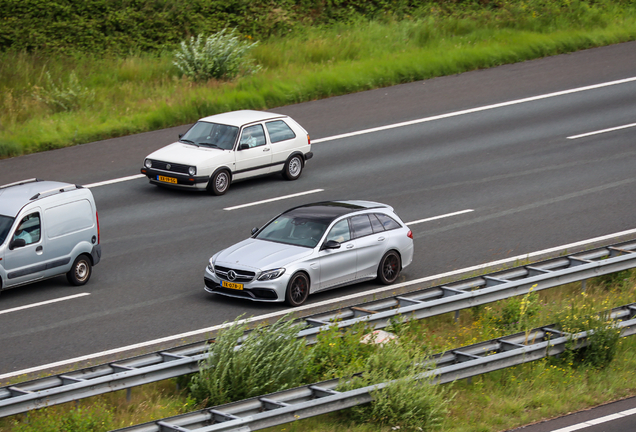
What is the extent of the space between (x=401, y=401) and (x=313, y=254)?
530 cm

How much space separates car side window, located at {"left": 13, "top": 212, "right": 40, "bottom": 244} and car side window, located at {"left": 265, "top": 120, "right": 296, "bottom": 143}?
7488mm

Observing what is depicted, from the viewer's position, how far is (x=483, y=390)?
447 inches

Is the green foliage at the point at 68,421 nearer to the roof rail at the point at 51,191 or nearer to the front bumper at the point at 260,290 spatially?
the front bumper at the point at 260,290

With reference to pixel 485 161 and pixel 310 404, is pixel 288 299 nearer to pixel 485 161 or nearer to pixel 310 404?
pixel 310 404

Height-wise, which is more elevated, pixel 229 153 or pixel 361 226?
pixel 229 153

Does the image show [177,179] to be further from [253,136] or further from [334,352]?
[334,352]

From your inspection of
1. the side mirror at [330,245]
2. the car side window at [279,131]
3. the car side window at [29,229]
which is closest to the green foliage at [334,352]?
Answer: the side mirror at [330,245]

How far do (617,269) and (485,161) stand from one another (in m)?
8.77

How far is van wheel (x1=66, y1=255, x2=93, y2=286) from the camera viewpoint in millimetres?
15922

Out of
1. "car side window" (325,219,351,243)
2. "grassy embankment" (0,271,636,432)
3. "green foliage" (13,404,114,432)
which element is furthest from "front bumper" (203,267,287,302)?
"green foliage" (13,404,114,432)

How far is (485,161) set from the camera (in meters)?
22.7

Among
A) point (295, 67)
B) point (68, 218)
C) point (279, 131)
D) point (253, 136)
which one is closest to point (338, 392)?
point (68, 218)

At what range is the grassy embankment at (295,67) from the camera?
2456 cm

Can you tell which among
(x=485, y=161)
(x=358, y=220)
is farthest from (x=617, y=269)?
(x=485, y=161)
